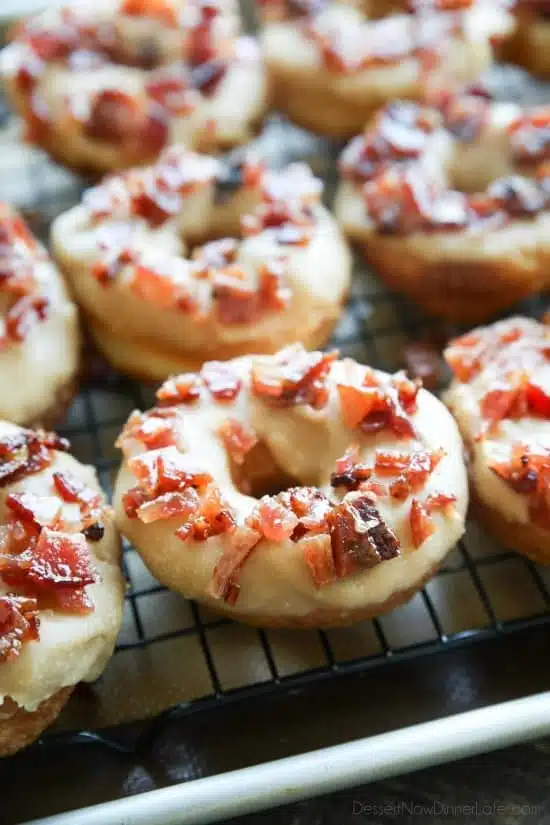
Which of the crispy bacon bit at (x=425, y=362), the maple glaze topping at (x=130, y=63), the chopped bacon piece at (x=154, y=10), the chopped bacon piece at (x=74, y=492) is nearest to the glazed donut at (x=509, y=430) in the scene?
the crispy bacon bit at (x=425, y=362)

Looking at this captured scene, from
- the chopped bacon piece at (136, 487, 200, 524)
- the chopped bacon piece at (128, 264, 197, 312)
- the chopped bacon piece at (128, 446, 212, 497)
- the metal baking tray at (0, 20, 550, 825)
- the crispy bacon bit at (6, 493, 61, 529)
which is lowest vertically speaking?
the metal baking tray at (0, 20, 550, 825)

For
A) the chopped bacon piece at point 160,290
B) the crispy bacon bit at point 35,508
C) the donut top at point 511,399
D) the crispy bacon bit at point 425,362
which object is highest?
the chopped bacon piece at point 160,290

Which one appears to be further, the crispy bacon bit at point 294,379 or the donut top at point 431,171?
the donut top at point 431,171

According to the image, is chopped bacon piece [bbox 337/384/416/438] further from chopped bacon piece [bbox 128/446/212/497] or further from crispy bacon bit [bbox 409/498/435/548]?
chopped bacon piece [bbox 128/446/212/497]

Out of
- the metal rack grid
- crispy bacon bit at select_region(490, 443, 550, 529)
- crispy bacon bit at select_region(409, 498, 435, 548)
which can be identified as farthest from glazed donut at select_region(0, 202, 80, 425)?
crispy bacon bit at select_region(490, 443, 550, 529)

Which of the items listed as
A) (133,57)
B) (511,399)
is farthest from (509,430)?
(133,57)

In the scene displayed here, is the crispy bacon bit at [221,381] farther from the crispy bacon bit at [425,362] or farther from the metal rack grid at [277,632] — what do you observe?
the crispy bacon bit at [425,362]

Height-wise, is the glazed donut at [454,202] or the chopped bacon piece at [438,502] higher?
the glazed donut at [454,202]
